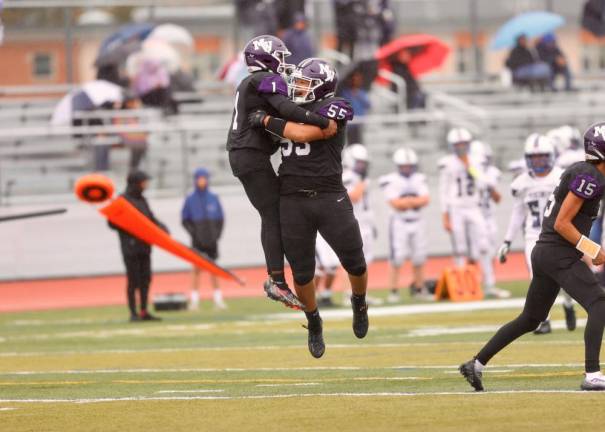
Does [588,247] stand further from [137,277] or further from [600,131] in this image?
[137,277]

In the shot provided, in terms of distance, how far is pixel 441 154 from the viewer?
2733 centimetres

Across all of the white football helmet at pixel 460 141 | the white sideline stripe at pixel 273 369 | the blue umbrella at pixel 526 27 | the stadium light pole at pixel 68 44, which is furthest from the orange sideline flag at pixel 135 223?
the blue umbrella at pixel 526 27

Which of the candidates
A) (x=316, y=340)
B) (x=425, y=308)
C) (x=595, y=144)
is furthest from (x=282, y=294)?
(x=425, y=308)

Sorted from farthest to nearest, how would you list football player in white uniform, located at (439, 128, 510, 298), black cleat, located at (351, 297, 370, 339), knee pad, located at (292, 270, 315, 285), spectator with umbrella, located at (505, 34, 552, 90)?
spectator with umbrella, located at (505, 34, 552, 90) → football player in white uniform, located at (439, 128, 510, 298) → black cleat, located at (351, 297, 370, 339) → knee pad, located at (292, 270, 315, 285)

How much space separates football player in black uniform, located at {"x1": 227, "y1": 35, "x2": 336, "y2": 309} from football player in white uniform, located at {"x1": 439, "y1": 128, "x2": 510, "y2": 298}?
964 centimetres

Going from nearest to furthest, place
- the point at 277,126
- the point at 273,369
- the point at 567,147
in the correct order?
the point at 277,126 < the point at 273,369 < the point at 567,147

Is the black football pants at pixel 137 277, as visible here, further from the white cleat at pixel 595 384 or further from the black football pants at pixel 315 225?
the white cleat at pixel 595 384

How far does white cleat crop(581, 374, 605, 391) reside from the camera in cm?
943

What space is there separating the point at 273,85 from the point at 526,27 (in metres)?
20.3

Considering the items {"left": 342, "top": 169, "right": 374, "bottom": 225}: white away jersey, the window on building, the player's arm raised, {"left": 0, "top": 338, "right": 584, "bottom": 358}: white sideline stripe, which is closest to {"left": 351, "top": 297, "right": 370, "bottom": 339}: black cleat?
the player's arm raised

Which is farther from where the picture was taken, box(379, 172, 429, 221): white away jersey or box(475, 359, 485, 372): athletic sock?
box(379, 172, 429, 221): white away jersey

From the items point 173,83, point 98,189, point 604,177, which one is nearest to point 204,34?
point 173,83

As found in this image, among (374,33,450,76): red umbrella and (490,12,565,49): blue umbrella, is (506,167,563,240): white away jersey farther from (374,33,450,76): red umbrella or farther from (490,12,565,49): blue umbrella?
(490,12,565,49): blue umbrella

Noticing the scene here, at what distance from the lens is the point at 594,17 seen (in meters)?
31.9
